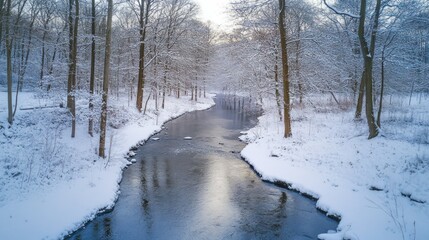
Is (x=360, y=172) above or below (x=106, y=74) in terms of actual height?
below

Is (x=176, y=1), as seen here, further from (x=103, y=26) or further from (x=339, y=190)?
(x=339, y=190)

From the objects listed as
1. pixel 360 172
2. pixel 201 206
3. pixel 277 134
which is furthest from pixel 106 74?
pixel 360 172

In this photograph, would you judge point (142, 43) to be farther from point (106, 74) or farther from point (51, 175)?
point (51, 175)

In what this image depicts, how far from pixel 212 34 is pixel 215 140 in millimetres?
34521

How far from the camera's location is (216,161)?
588 inches

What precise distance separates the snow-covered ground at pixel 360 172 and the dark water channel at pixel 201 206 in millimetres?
762

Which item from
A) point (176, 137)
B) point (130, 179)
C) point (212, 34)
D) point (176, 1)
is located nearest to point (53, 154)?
point (130, 179)

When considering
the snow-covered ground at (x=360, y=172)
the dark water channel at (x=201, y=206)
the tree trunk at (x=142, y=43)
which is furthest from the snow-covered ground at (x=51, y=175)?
the tree trunk at (x=142, y=43)

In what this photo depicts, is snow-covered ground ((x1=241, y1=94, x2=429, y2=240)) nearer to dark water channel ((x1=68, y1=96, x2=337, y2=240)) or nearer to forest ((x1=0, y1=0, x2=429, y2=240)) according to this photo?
forest ((x1=0, y1=0, x2=429, y2=240))

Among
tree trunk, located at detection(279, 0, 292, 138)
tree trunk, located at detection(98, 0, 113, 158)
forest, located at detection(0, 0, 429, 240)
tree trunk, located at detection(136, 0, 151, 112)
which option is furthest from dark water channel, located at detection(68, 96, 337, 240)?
tree trunk, located at detection(136, 0, 151, 112)

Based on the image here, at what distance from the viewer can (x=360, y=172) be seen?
10.3 m

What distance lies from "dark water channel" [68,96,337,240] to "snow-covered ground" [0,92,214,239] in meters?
0.62

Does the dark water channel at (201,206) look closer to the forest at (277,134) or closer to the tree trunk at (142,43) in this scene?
the forest at (277,134)

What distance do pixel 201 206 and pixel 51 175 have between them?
18.5ft
